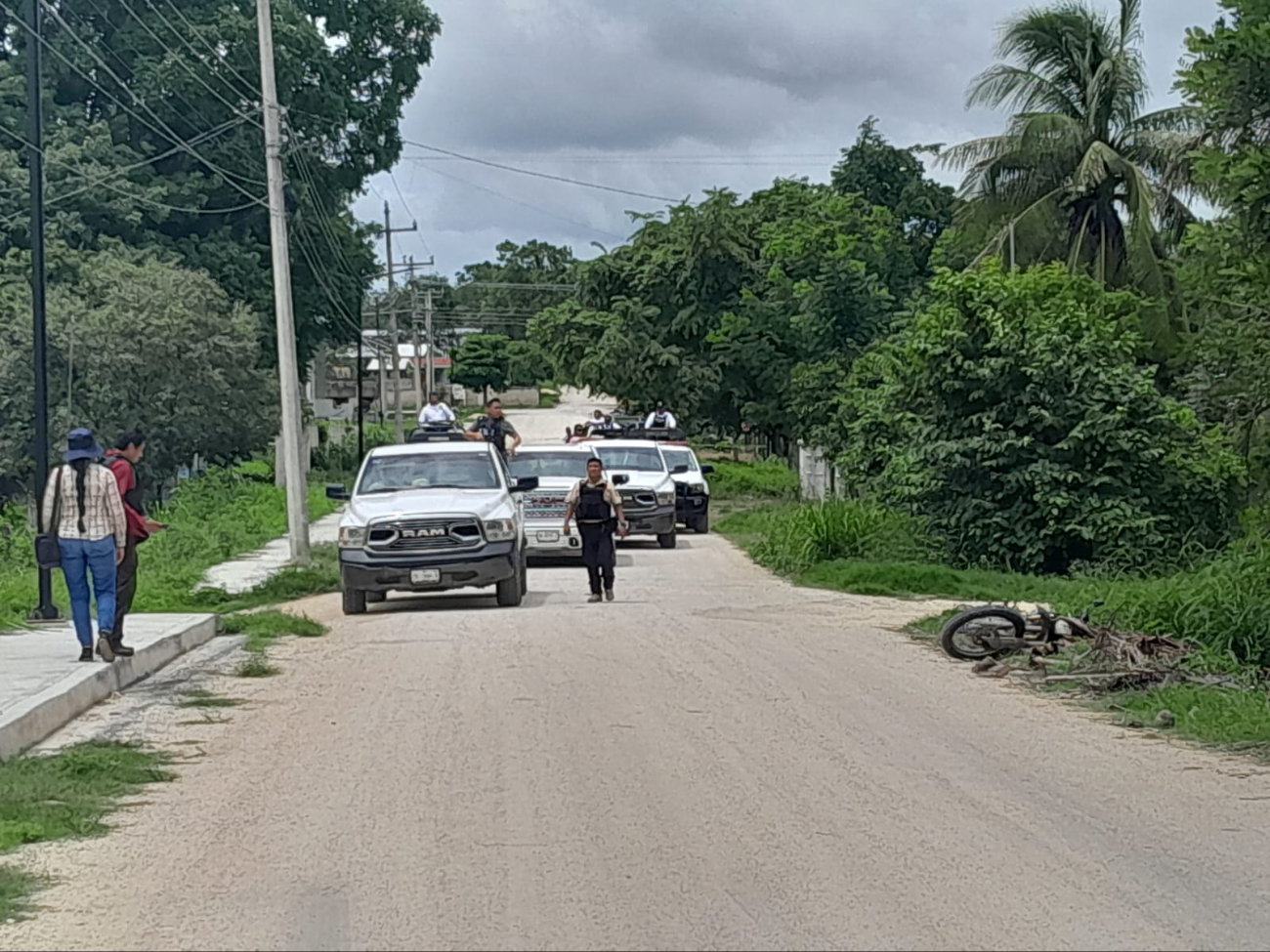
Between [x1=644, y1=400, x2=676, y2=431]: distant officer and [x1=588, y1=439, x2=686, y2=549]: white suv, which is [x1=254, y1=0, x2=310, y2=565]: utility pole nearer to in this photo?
[x1=588, y1=439, x2=686, y2=549]: white suv

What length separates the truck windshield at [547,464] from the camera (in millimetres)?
26688

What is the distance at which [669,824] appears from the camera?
8078mm

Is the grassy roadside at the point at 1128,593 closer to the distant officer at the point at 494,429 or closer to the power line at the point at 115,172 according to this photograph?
the distant officer at the point at 494,429

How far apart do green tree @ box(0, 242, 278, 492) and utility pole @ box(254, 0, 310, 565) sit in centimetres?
1182

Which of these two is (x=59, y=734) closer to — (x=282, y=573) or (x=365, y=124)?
(x=282, y=573)

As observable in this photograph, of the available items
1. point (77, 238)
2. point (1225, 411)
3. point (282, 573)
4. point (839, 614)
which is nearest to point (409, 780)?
point (839, 614)

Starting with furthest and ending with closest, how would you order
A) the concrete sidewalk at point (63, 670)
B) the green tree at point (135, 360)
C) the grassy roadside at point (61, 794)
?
the green tree at point (135, 360)
the concrete sidewalk at point (63, 670)
the grassy roadside at point (61, 794)

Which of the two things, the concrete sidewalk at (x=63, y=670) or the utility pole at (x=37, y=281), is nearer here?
the concrete sidewalk at (x=63, y=670)

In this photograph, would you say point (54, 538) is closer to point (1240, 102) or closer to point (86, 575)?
point (86, 575)

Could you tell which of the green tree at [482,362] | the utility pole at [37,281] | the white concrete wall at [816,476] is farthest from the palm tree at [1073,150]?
the green tree at [482,362]

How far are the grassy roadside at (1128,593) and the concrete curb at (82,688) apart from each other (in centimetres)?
713

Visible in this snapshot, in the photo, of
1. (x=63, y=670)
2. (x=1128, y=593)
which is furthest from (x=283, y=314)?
(x=1128, y=593)

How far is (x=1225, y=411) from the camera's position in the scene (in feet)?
80.5

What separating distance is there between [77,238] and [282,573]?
2304 centimetres
